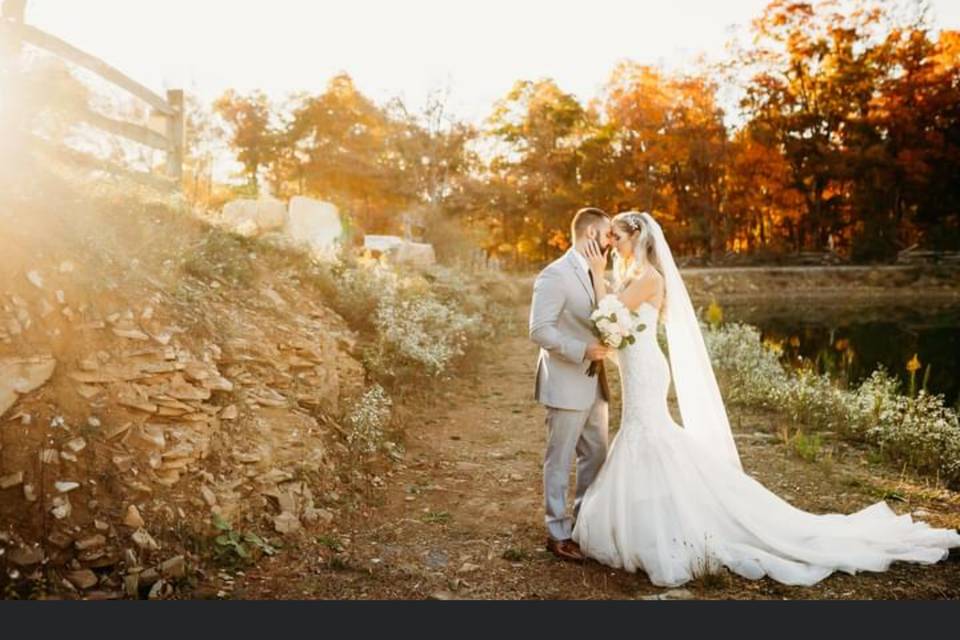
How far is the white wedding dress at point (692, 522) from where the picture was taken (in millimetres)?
4176

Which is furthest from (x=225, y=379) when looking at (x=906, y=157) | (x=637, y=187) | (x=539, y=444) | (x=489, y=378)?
(x=906, y=157)

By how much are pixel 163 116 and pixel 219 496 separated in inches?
295

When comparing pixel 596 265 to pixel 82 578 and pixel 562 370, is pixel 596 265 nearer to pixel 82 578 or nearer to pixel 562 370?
pixel 562 370

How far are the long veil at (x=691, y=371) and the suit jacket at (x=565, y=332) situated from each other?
0.67 metres

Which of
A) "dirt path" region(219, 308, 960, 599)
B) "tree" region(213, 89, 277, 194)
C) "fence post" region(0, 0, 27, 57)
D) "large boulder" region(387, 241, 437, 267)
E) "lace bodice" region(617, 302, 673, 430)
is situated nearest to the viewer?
"dirt path" region(219, 308, 960, 599)

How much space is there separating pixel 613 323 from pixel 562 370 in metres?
0.46

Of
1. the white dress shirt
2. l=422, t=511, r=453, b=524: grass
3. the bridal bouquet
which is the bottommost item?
l=422, t=511, r=453, b=524: grass

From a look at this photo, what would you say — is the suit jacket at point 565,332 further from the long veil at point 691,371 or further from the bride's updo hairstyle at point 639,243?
the long veil at point 691,371

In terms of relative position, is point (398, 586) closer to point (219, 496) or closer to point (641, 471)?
point (219, 496)

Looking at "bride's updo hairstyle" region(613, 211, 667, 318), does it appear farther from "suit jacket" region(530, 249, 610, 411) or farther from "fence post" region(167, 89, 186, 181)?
"fence post" region(167, 89, 186, 181)

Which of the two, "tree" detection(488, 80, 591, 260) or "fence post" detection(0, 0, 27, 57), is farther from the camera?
"tree" detection(488, 80, 591, 260)

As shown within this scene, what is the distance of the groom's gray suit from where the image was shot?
4.54m

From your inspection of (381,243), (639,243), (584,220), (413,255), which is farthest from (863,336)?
(584,220)

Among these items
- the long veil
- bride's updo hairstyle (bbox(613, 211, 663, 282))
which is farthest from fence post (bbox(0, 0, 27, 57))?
the long veil
